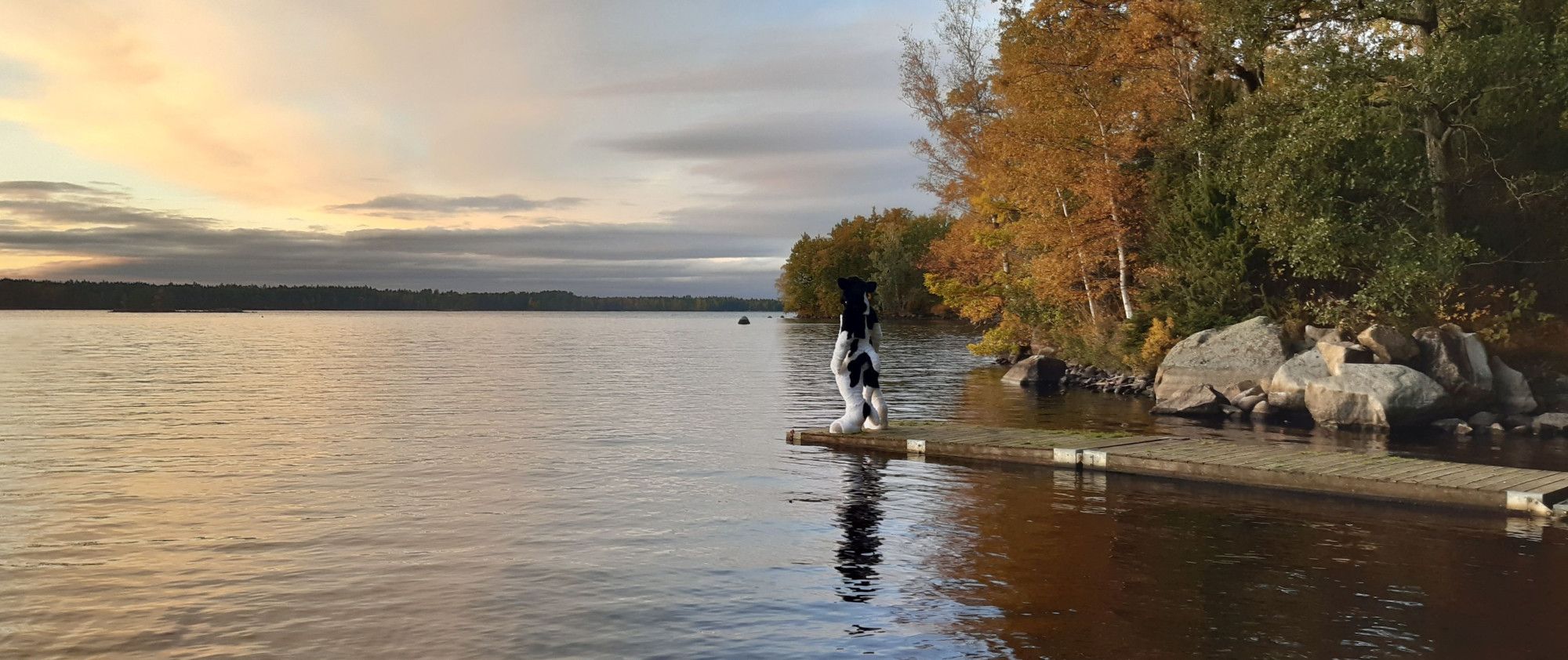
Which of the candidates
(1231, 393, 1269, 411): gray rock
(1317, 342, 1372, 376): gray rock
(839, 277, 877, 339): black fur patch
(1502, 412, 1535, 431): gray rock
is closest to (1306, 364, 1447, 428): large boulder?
(1317, 342, 1372, 376): gray rock

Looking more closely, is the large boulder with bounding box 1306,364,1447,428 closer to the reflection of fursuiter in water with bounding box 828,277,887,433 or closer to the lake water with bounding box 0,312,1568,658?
the lake water with bounding box 0,312,1568,658

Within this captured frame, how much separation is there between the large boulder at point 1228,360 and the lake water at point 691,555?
488cm

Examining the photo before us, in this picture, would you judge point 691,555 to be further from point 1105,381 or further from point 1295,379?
point 1105,381

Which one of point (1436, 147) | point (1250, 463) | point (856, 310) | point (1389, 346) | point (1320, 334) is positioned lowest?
point (1250, 463)

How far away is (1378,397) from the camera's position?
22.1 meters

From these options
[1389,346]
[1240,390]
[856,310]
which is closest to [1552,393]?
[1389,346]

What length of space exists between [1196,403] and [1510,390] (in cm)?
624

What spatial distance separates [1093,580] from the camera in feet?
32.9

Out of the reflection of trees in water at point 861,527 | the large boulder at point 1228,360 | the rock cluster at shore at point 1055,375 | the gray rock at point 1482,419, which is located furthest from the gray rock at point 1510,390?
the reflection of trees in water at point 861,527

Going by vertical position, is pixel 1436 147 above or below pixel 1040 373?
above

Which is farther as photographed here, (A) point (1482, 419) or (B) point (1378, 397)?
(A) point (1482, 419)

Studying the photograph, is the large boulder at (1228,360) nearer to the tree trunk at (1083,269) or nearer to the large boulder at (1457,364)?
the large boulder at (1457,364)

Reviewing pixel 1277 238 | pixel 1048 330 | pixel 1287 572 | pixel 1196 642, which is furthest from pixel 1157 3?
pixel 1196 642

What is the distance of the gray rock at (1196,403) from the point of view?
983 inches
